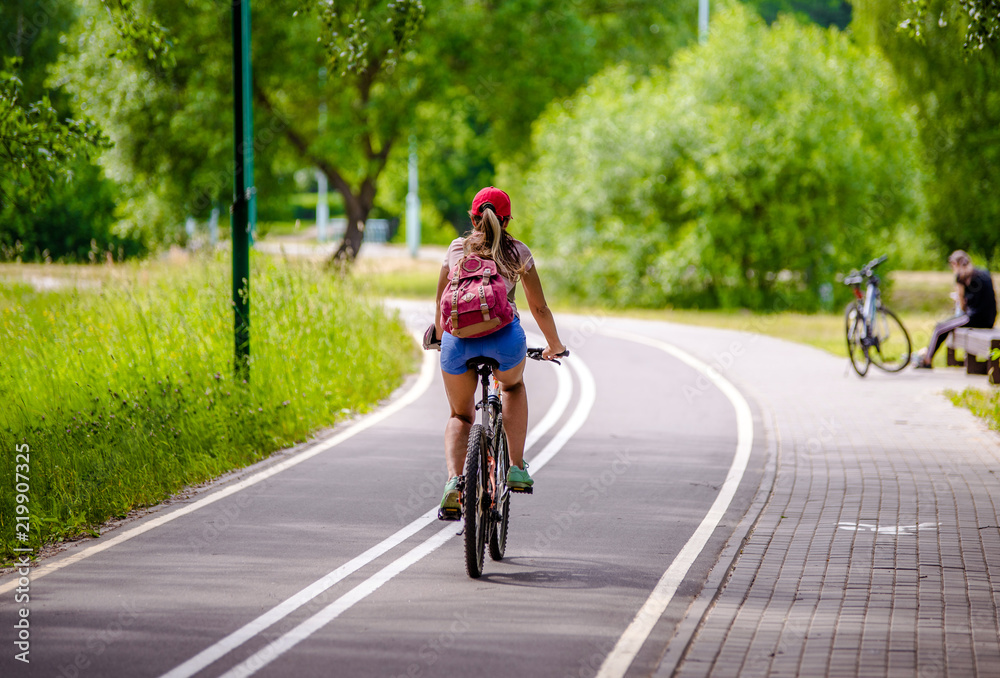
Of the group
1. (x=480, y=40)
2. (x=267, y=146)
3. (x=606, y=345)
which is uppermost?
(x=480, y=40)

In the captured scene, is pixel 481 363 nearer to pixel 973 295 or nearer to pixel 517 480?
pixel 517 480

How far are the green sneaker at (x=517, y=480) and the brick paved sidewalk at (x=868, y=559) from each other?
1.19 meters

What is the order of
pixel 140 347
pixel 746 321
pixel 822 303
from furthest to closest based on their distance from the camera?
pixel 822 303 → pixel 746 321 → pixel 140 347

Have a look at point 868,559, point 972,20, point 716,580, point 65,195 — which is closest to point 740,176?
point 972,20

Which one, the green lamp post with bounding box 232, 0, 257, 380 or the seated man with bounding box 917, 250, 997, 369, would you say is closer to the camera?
the green lamp post with bounding box 232, 0, 257, 380

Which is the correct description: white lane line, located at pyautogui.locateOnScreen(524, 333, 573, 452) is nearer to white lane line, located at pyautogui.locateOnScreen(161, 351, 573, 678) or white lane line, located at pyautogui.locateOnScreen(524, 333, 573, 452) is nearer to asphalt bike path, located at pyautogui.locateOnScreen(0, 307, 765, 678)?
asphalt bike path, located at pyautogui.locateOnScreen(0, 307, 765, 678)

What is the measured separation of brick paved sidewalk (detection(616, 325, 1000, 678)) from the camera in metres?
4.74

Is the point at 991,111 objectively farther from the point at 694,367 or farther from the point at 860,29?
the point at 694,367

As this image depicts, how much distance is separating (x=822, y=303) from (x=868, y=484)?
59.9ft

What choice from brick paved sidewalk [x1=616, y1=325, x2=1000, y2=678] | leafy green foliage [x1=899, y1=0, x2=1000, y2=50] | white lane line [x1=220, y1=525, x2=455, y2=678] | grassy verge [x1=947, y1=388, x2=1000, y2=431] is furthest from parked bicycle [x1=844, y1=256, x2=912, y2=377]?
white lane line [x1=220, y1=525, x2=455, y2=678]

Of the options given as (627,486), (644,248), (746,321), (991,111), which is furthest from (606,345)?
(991,111)

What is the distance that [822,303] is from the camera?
84.2 feet

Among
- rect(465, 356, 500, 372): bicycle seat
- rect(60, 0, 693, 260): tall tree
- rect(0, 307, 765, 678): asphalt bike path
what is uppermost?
rect(60, 0, 693, 260): tall tree

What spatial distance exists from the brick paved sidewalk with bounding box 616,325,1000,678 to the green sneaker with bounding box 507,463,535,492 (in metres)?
1.19
